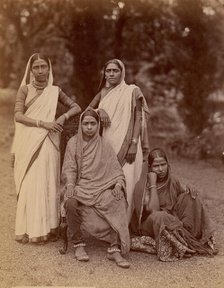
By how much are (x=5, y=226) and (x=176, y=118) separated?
11.0 ft

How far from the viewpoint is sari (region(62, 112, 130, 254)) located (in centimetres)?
416

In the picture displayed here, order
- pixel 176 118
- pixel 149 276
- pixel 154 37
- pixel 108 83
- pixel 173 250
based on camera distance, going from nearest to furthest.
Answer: pixel 149 276 < pixel 173 250 < pixel 108 83 < pixel 154 37 < pixel 176 118

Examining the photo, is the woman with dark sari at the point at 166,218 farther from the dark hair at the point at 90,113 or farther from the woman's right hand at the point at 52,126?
the woman's right hand at the point at 52,126

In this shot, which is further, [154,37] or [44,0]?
[154,37]

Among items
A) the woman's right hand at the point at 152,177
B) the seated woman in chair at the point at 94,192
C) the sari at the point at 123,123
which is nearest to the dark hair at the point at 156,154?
the woman's right hand at the point at 152,177

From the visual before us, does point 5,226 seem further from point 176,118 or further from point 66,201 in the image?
point 176,118

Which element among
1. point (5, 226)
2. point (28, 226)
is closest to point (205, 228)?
point (28, 226)

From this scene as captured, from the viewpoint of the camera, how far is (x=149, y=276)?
12.8 feet

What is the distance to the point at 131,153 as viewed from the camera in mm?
4582

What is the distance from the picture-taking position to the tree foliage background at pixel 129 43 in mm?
5473

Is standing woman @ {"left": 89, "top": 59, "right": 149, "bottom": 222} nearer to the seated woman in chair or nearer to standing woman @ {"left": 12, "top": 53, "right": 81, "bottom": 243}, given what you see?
the seated woman in chair

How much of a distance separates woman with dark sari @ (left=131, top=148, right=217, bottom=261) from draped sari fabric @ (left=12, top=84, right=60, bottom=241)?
0.76 m

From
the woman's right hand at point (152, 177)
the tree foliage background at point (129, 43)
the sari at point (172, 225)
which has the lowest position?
the sari at point (172, 225)

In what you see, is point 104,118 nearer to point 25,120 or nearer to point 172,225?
point 25,120
